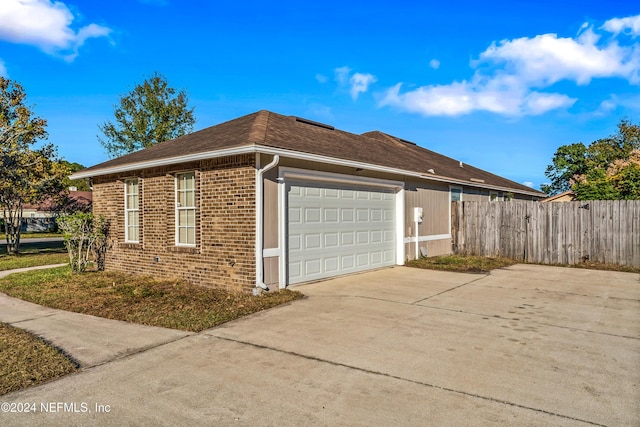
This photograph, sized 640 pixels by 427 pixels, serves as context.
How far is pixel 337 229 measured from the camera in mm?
10516

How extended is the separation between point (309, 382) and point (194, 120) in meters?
26.3

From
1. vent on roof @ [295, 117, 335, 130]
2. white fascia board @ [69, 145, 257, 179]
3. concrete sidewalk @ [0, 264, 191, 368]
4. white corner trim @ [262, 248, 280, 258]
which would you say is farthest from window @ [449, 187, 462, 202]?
concrete sidewalk @ [0, 264, 191, 368]

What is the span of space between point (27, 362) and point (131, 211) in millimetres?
7087

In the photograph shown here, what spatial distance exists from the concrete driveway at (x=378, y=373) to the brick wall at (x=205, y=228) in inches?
71.7

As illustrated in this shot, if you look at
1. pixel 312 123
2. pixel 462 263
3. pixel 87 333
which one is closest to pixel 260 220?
pixel 87 333

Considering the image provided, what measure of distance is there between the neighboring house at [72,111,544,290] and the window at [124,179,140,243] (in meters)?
0.03

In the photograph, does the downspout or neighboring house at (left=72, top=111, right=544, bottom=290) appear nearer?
the downspout

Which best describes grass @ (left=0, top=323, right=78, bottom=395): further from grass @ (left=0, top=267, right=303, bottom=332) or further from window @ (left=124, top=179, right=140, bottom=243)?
window @ (left=124, top=179, right=140, bottom=243)

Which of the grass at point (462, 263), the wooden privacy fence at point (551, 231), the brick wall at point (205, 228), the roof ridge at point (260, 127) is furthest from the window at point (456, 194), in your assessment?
the brick wall at point (205, 228)

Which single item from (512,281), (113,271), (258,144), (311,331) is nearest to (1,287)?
(113,271)

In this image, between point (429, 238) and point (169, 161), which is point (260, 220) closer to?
point (169, 161)

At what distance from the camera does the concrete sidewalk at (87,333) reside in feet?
16.8

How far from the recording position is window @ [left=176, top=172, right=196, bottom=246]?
960cm

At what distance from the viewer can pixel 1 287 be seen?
980 cm
